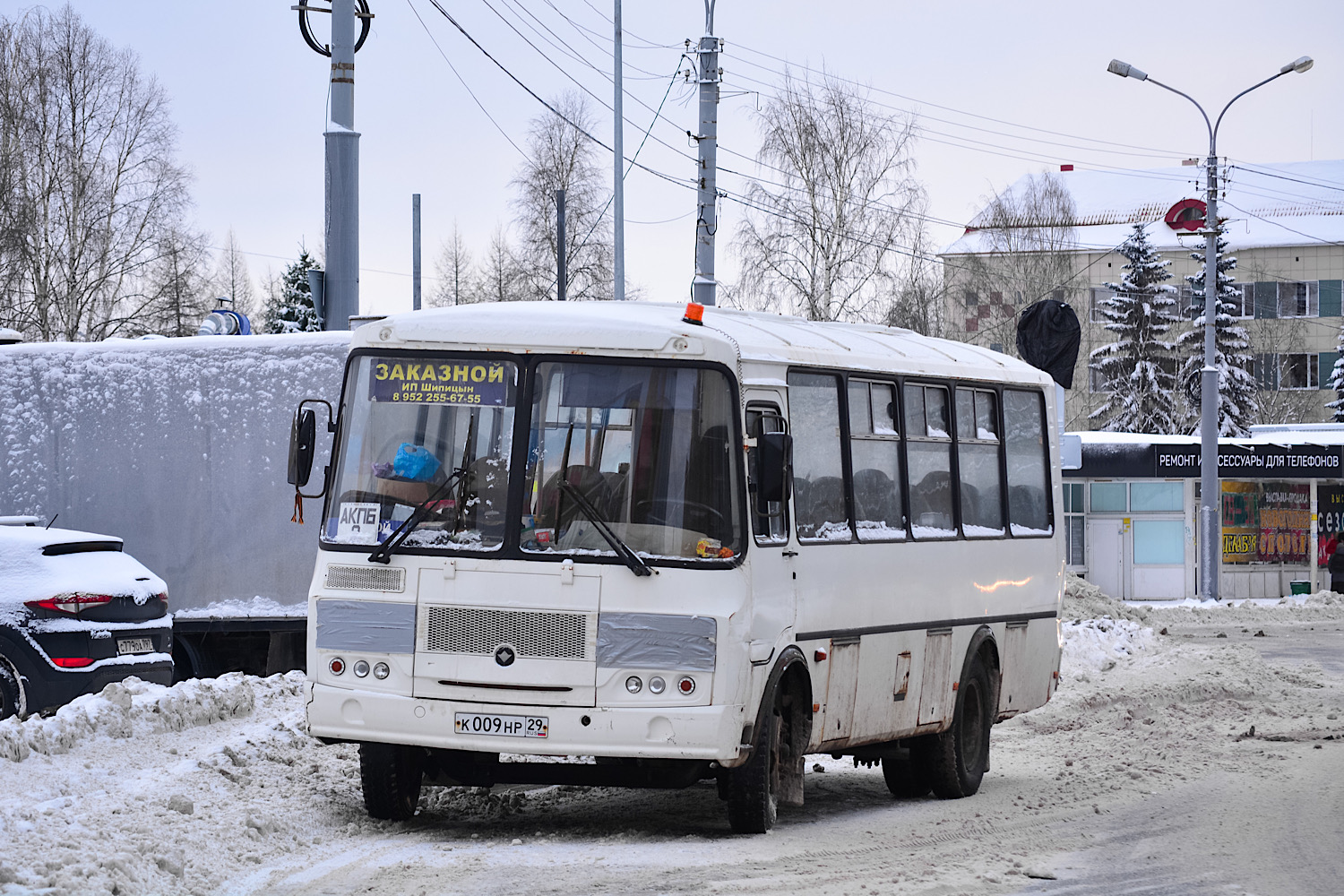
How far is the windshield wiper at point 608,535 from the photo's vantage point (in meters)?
8.85

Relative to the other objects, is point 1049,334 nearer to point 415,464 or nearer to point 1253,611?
point 1253,611

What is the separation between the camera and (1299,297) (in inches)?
A: 3167

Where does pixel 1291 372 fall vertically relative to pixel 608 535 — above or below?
above

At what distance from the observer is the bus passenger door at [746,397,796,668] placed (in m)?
9.14

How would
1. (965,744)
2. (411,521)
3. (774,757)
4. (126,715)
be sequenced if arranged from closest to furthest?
(411,521), (774,757), (126,715), (965,744)

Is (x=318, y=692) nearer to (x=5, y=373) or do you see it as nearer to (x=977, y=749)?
(x=977, y=749)

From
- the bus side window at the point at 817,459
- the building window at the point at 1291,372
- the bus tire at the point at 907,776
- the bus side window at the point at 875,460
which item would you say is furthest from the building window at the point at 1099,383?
the bus side window at the point at 817,459

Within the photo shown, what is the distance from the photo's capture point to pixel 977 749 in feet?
41.0

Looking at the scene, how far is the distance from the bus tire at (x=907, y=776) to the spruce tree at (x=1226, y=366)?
50.6 m

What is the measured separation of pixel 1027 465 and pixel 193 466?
23.9 ft

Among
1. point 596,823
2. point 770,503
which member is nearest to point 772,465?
point 770,503

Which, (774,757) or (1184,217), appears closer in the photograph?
(774,757)

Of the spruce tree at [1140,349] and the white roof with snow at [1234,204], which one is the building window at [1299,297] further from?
the spruce tree at [1140,349]

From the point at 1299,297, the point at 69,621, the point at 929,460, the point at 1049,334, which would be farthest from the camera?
the point at 1299,297
